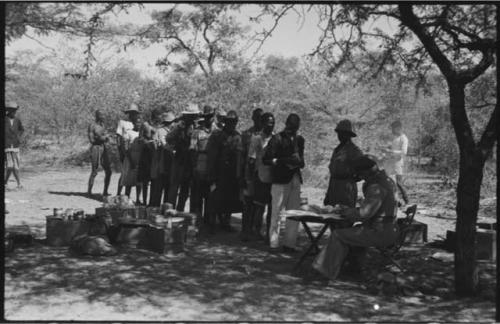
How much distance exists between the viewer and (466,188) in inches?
215

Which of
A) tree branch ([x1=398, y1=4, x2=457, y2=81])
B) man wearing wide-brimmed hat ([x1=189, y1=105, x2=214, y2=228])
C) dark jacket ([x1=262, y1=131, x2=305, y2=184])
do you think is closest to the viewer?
tree branch ([x1=398, y1=4, x2=457, y2=81])

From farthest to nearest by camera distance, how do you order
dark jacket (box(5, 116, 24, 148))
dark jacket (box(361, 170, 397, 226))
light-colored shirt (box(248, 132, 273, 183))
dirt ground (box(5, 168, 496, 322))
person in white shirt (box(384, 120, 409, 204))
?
dark jacket (box(5, 116, 24, 148)) → person in white shirt (box(384, 120, 409, 204)) → light-colored shirt (box(248, 132, 273, 183)) → dark jacket (box(361, 170, 397, 226)) → dirt ground (box(5, 168, 496, 322))

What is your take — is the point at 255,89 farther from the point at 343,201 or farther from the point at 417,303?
the point at 417,303

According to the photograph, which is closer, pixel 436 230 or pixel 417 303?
pixel 417 303

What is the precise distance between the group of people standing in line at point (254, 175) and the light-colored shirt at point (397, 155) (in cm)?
330

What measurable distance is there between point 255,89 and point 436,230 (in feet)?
35.0

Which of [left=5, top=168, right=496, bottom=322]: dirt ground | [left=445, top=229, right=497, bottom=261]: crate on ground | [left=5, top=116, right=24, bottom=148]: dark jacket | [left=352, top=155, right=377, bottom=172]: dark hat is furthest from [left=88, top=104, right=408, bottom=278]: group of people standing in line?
[left=5, top=116, right=24, bottom=148]: dark jacket

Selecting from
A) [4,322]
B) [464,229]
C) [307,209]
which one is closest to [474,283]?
[464,229]

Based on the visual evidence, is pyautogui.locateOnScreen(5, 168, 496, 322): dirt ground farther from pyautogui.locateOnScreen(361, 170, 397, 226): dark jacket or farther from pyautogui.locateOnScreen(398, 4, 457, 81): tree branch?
pyautogui.locateOnScreen(398, 4, 457, 81): tree branch

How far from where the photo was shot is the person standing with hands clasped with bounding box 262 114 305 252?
A: 24.2ft

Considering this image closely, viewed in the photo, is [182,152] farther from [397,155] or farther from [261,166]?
[397,155]

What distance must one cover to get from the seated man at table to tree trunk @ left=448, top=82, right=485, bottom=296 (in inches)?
29.1

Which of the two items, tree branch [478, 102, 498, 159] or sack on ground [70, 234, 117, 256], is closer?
tree branch [478, 102, 498, 159]

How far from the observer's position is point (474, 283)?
18.5 ft
